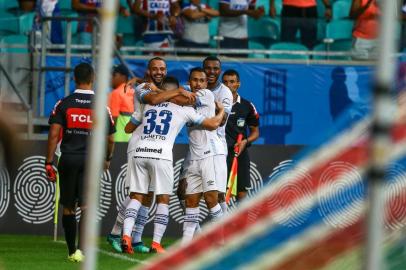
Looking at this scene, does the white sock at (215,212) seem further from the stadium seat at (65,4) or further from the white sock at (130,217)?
the stadium seat at (65,4)

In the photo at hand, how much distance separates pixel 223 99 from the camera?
14852 mm

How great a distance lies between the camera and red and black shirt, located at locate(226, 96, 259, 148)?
1628cm

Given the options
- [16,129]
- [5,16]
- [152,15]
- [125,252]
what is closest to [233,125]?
[125,252]

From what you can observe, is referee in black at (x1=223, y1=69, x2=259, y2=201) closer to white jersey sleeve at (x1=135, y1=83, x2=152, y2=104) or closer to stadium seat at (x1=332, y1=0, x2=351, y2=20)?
white jersey sleeve at (x1=135, y1=83, x2=152, y2=104)

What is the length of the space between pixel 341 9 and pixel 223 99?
7.48 meters

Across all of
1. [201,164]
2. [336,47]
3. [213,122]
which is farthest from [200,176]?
[336,47]

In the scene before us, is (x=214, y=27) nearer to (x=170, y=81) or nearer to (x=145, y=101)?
(x=170, y=81)

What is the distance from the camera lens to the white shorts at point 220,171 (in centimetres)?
1450

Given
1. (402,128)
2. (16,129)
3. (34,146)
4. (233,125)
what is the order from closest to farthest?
(402,128) → (16,129) → (233,125) → (34,146)

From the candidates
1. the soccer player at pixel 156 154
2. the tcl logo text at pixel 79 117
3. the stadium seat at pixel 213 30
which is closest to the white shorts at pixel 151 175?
the soccer player at pixel 156 154

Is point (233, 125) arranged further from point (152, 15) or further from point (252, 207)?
point (252, 207)

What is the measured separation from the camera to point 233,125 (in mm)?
16328

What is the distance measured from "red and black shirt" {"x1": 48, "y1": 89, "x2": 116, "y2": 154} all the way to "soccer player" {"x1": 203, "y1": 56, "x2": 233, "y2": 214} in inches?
70.2

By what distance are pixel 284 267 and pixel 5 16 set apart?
1649cm
